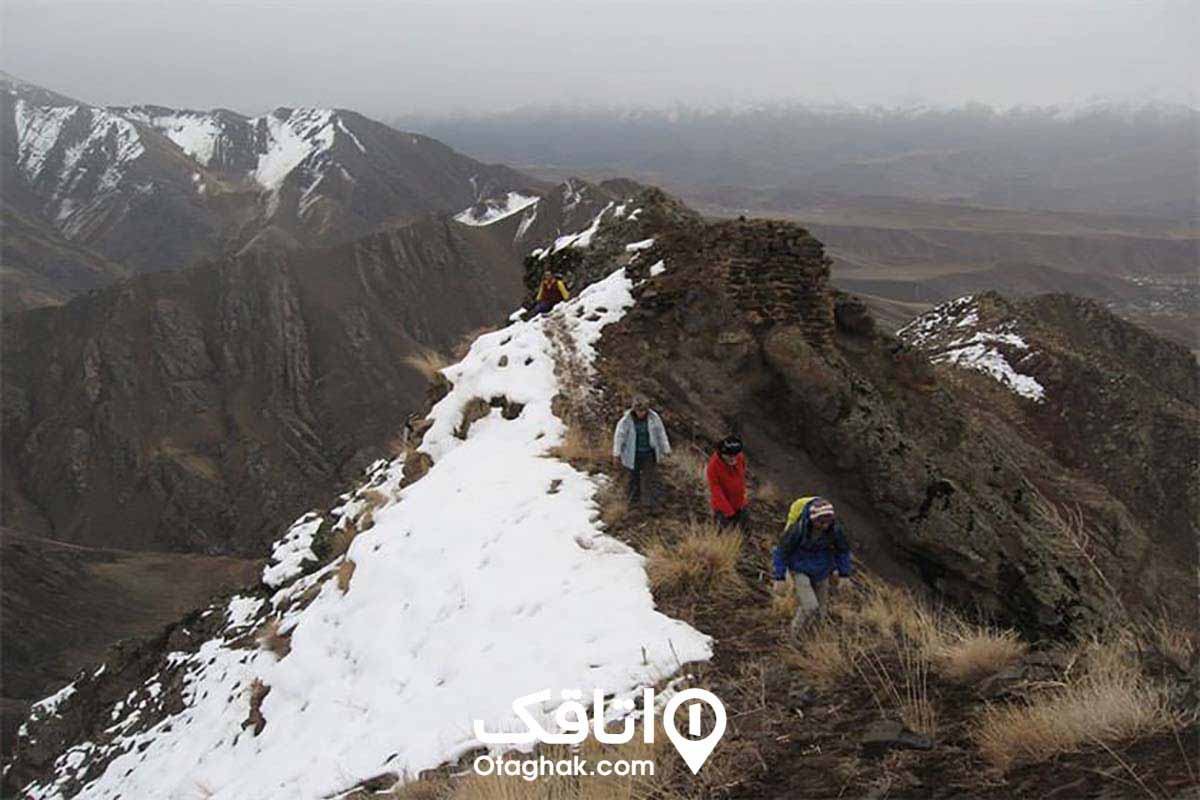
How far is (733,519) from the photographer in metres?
7.83

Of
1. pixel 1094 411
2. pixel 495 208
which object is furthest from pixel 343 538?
pixel 495 208

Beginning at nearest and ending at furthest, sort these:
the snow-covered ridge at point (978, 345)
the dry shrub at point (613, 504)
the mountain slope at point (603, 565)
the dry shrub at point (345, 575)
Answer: the mountain slope at point (603, 565)
the dry shrub at point (613, 504)
the dry shrub at point (345, 575)
the snow-covered ridge at point (978, 345)

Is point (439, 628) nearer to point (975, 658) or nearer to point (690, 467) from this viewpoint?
point (690, 467)

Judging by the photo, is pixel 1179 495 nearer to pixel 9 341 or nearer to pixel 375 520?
pixel 375 520

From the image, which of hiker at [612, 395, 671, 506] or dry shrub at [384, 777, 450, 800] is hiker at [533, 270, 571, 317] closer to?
hiker at [612, 395, 671, 506]

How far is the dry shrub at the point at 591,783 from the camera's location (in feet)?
12.5

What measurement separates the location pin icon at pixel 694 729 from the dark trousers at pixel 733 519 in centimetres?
297

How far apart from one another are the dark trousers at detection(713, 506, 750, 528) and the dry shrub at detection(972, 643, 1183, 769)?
3836 millimetres

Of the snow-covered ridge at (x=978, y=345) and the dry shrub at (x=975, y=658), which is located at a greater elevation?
the dry shrub at (x=975, y=658)

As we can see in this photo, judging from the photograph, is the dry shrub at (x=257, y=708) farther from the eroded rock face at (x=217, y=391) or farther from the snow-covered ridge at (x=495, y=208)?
the snow-covered ridge at (x=495, y=208)

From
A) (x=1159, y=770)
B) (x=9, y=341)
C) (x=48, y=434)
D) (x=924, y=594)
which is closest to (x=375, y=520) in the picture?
(x=924, y=594)

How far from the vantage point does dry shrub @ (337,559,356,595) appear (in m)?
9.27

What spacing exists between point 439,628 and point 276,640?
4.29 meters

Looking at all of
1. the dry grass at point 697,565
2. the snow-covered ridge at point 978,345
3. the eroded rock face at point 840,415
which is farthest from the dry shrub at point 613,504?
the snow-covered ridge at point 978,345
